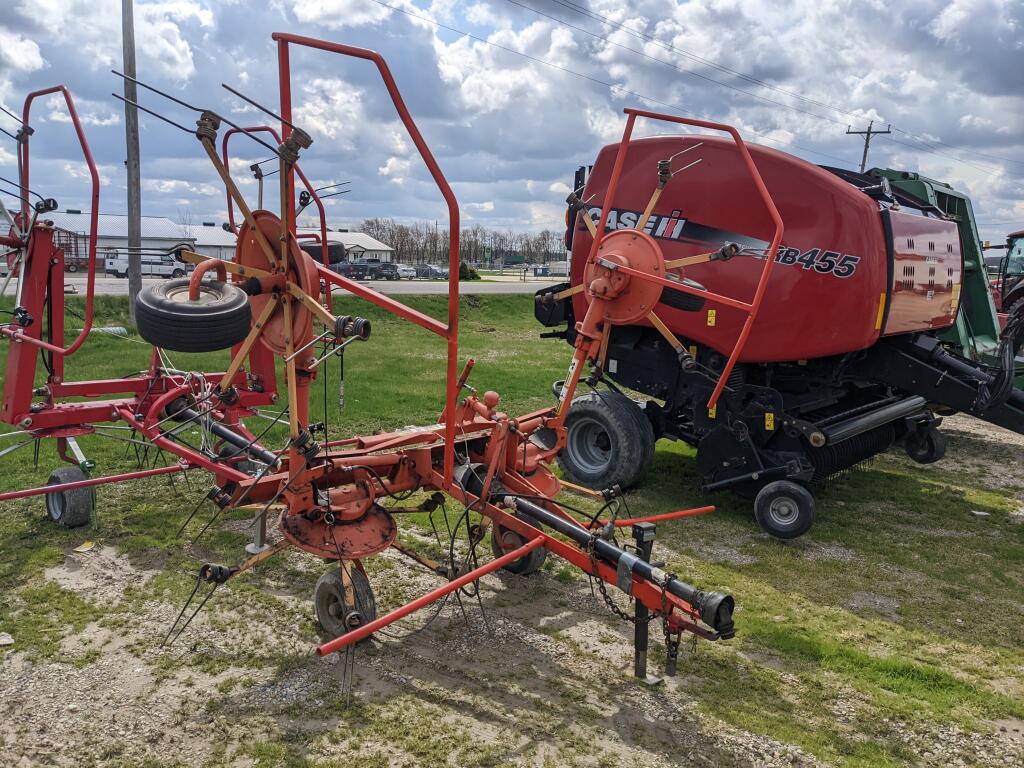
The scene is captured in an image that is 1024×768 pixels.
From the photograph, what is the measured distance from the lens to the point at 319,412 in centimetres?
1017

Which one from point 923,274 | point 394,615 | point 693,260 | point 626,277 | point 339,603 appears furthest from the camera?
point 923,274

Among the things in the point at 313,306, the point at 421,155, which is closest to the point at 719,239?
the point at 421,155

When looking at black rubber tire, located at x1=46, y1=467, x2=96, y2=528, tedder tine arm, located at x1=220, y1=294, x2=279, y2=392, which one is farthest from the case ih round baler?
black rubber tire, located at x1=46, y1=467, x2=96, y2=528

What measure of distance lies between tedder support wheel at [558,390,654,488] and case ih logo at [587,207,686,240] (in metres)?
1.49

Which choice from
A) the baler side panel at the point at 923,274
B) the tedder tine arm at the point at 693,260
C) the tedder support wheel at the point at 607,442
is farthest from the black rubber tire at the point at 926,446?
the tedder tine arm at the point at 693,260

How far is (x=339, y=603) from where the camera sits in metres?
4.35

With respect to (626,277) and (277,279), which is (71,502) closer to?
(277,279)

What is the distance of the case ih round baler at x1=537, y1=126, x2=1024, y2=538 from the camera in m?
6.03

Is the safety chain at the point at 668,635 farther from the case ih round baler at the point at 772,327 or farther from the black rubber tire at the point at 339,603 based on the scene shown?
the case ih round baler at the point at 772,327

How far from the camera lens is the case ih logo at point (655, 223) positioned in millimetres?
6598

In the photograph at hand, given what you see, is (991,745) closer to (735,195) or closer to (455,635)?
(455,635)

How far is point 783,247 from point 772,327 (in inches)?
23.8

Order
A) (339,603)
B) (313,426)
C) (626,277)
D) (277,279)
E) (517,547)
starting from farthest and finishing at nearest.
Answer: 1. (626,277)
2. (517,547)
3. (313,426)
4. (339,603)
5. (277,279)

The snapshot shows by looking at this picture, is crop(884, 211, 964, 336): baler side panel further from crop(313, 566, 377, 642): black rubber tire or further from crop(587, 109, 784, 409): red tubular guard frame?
crop(313, 566, 377, 642): black rubber tire
